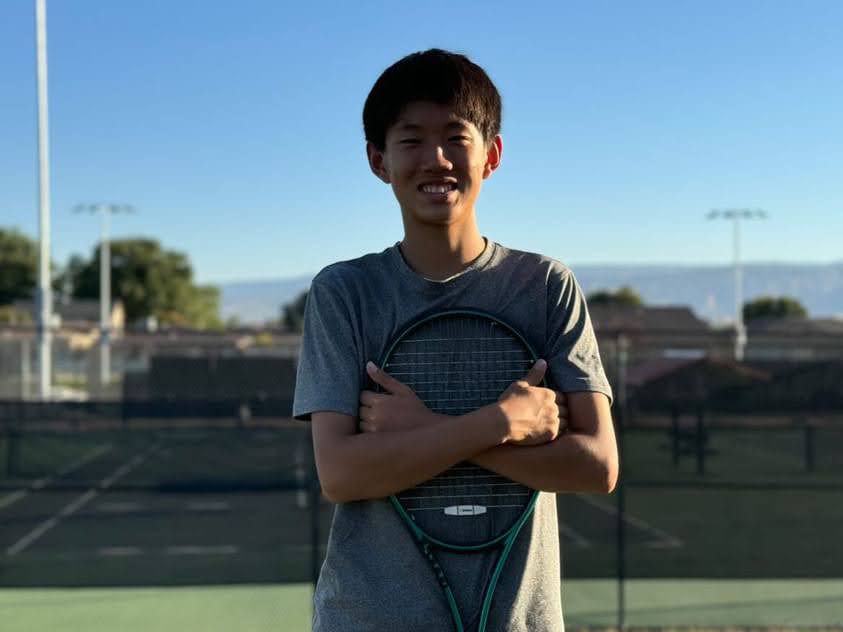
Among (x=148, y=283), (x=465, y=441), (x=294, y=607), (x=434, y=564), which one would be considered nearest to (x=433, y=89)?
(x=465, y=441)

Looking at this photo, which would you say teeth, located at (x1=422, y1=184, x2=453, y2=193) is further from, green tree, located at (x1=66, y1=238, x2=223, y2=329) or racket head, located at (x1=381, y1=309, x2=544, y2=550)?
green tree, located at (x1=66, y1=238, x2=223, y2=329)

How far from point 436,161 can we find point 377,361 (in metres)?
0.31

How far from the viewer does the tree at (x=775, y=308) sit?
79.6 m

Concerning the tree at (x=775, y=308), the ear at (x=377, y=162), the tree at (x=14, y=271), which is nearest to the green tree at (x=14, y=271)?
the tree at (x=14, y=271)

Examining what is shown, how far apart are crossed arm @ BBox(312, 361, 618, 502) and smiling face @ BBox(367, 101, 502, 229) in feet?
0.85

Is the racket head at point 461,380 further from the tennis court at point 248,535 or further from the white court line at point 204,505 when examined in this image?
the white court line at point 204,505

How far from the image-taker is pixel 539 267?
1.85 meters

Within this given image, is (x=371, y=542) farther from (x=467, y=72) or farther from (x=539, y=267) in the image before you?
(x=467, y=72)

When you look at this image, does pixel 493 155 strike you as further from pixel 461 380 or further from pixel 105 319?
pixel 105 319

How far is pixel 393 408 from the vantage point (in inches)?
68.1

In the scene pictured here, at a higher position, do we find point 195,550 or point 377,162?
point 377,162

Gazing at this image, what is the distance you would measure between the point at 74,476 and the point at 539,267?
6455 mm

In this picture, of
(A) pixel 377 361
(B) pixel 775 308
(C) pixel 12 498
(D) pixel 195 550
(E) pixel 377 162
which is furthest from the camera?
(B) pixel 775 308

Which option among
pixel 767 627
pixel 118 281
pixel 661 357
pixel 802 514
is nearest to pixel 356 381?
pixel 767 627
